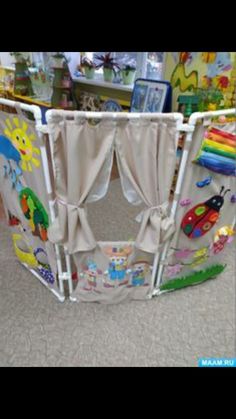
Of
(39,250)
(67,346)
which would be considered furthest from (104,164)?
(67,346)

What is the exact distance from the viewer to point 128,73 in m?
3.24

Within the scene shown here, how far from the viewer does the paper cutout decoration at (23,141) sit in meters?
1.33

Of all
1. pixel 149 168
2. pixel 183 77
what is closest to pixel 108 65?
pixel 183 77

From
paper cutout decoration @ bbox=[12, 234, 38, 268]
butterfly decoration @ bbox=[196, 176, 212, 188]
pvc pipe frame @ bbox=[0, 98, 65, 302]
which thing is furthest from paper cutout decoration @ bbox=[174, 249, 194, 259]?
paper cutout decoration @ bbox=[12, 234, 38, 268]

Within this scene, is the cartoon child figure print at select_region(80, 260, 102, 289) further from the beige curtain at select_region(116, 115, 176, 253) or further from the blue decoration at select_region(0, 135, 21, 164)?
the blue decoration at select_region(0, 135, 21, 164)

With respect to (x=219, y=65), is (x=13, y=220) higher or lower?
lower

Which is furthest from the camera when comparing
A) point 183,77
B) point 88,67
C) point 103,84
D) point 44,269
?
point 88,67

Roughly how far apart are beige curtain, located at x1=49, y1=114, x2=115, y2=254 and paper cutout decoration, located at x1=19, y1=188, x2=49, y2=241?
0.39 feet

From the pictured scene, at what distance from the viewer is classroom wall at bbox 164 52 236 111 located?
245 centimetres

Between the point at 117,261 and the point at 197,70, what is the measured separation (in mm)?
2106

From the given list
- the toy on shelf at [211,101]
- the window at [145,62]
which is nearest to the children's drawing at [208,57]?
the toy on shelf at [211,101]

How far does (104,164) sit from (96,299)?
0.95 metres

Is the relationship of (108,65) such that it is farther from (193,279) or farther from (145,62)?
(193,279)

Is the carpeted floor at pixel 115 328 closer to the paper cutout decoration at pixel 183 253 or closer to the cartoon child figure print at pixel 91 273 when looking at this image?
the cartoon child figure print at pixel 91 273
